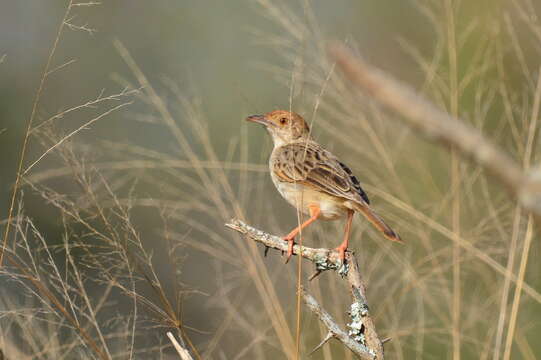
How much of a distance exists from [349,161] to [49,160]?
808 cm

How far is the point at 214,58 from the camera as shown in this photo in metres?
15.9

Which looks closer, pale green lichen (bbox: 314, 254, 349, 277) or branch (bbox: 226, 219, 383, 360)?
branch (bbox: 226, 219, 383, 360)

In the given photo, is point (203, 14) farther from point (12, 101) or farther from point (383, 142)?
point (383, 142)

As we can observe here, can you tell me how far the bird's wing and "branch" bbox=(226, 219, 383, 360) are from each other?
1.29 metres

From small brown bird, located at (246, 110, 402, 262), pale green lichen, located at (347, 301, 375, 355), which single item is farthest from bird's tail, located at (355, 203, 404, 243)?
pale green lichen, located at (347, 301, 375, 355)

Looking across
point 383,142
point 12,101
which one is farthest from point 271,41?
point 12,101

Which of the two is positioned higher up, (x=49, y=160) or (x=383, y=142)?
(x=383, y=142)

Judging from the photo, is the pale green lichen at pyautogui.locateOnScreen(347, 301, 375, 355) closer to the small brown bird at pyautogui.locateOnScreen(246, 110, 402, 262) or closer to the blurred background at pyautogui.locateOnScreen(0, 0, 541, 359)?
the blurred background at pyautogui.locateOnScreen(0, 0, 541, 359)

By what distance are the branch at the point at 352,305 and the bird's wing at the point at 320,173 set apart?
1288 millimetres

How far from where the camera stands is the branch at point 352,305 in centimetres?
294

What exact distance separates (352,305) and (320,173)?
2338mm

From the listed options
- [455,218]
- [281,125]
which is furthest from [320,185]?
[281,125]

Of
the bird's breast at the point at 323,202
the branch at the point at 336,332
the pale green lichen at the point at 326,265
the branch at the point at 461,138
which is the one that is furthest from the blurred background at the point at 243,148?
the branch at the point at 461,138

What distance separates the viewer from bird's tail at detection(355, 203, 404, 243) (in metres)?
4.64
